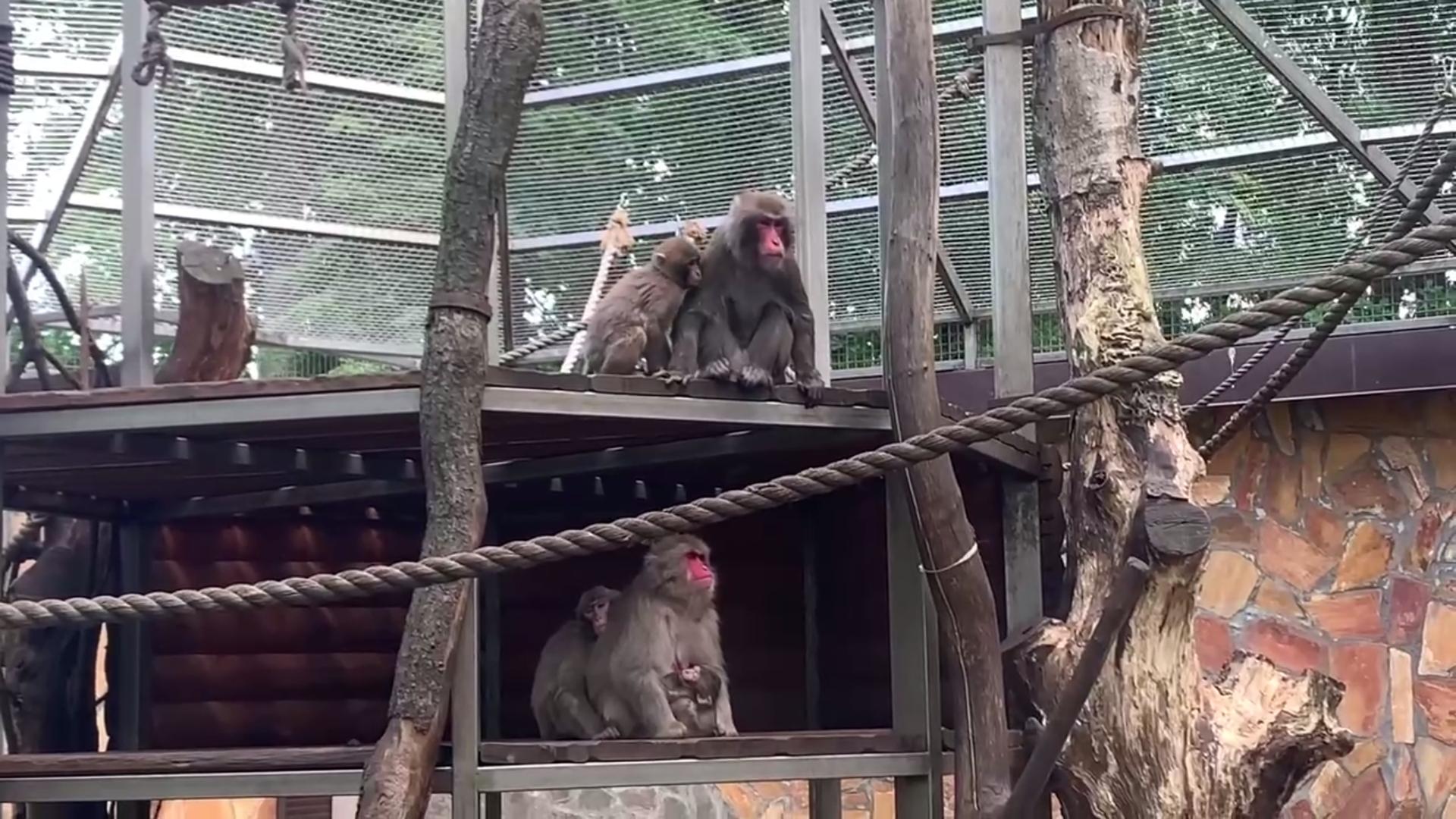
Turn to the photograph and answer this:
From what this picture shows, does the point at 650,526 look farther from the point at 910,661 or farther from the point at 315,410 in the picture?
the point at 910,661

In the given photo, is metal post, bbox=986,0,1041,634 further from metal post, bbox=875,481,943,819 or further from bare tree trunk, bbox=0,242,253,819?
bare tree trunk, bbox=0,242,253,819

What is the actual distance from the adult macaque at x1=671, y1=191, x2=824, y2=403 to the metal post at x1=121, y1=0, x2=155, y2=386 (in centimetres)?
185

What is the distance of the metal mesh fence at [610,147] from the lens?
658 centimetres

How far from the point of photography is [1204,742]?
477 centimetres

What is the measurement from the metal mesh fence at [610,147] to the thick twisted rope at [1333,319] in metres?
1.59

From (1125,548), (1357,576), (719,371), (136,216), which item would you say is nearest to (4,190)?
(136,216)

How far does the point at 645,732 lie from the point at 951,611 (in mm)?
1527

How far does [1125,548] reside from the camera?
4727 mm

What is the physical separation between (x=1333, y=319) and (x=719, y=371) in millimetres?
2095

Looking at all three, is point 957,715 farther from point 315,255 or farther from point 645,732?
point 315,255

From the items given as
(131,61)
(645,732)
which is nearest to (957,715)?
(645,732)

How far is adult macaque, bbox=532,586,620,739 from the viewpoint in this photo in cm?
649

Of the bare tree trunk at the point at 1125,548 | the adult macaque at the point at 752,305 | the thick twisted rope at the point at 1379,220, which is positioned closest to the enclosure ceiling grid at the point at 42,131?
the adult macaque at the point at 752,305

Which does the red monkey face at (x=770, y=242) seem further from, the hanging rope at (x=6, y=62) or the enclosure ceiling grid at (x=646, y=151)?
the hanging rope at (x=6, y=62)
